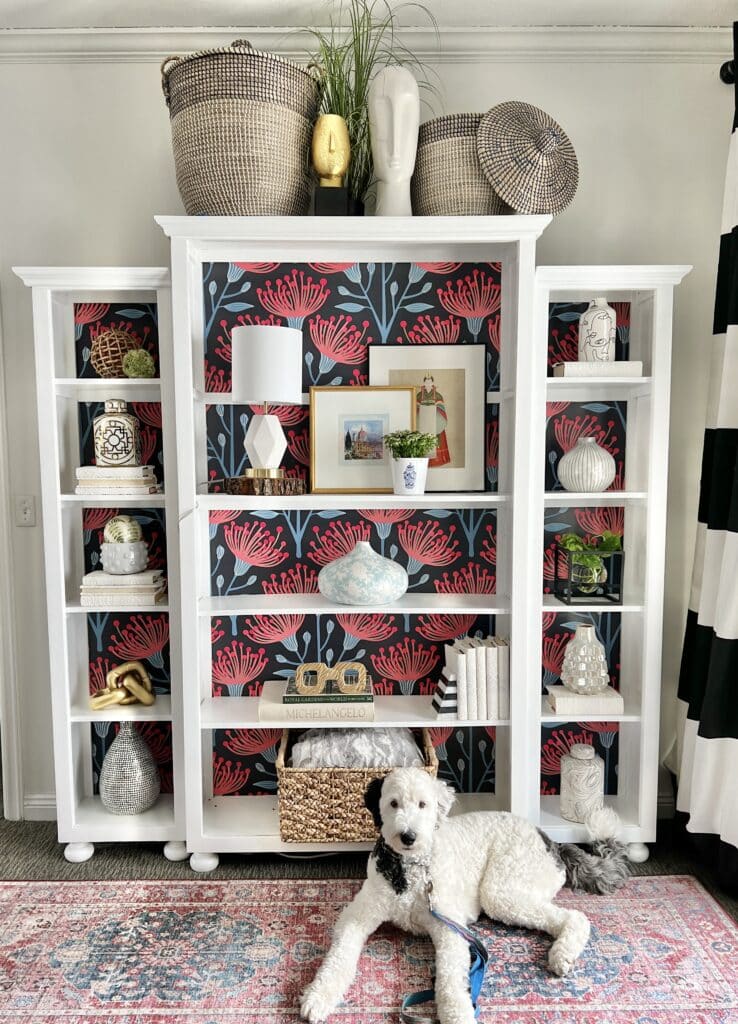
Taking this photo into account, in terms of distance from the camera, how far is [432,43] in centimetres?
246

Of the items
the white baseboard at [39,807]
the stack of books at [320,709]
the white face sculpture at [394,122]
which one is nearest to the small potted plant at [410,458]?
the stack of books at [320,709]

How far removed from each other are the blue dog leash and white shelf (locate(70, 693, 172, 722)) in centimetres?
101

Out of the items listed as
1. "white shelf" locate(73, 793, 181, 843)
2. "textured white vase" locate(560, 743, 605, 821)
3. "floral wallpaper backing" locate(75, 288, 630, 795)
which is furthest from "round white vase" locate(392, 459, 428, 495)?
"white shelf" locate(73, 793, 181, 843)

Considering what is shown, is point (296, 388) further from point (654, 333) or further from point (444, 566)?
point (654, 333)

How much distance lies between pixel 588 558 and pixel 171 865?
5.34ft

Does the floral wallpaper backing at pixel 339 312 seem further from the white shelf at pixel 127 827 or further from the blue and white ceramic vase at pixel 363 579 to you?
the white shelf at pixel 127 827

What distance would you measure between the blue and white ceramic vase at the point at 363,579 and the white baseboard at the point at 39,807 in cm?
131

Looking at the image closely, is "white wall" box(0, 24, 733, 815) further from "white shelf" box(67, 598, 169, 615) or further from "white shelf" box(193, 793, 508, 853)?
"white shelf" box(193, 793, 508, 853)

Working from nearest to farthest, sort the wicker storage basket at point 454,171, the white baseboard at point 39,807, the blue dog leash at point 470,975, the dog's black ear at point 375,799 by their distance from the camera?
the blue dog leash at point 470,975
the dog's black ear at point 375,799
the wicker storage basket at point 454,171
the white baseboard at point 39,807

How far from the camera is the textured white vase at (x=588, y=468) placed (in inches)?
92.5

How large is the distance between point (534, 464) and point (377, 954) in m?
1.43

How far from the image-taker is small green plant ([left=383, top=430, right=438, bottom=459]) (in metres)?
2.24

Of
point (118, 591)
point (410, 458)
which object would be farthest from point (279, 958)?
point (410, 458)

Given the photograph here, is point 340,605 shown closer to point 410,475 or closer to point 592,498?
point 410,475
